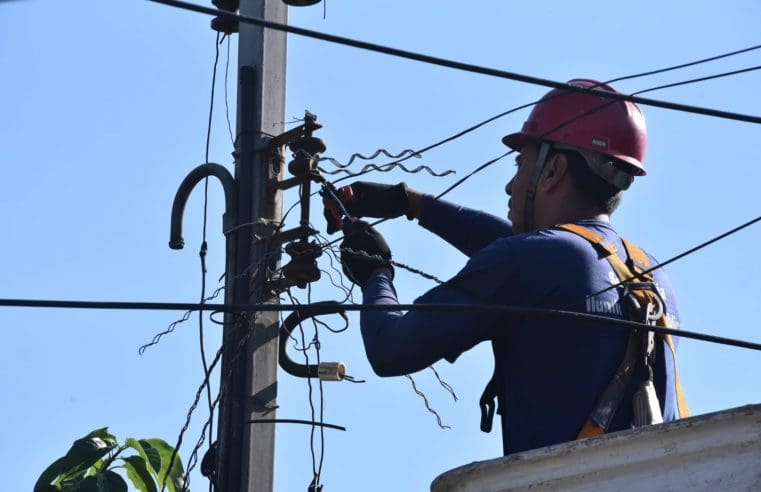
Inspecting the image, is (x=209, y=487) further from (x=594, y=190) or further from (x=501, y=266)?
(x=594, y=190)

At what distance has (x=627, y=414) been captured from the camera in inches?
→ 215

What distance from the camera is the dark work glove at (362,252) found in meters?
6.09

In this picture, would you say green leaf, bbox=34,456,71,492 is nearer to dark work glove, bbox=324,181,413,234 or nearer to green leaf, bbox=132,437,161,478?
green leaf, bbox=132,437,161,478

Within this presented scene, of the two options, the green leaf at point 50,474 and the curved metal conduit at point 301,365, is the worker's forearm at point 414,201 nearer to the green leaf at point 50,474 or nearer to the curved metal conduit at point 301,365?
the curved metal conduit at point 301,365

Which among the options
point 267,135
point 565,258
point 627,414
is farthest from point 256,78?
point 627,414

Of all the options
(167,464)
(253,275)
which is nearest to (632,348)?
(253,275)

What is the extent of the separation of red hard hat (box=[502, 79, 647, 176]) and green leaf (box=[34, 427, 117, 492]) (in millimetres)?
2034

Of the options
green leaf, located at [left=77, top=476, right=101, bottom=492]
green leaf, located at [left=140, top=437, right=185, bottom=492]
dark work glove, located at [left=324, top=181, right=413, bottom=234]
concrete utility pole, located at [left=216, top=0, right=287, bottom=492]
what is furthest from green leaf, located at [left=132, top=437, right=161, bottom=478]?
dark work glove, located at [left=324, top=181, right=413, bottom=234]

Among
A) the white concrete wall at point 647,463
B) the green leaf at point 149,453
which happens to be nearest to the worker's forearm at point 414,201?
the green leaf at point 149,453

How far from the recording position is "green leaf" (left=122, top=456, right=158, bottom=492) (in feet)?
21.6

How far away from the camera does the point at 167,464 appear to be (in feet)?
21.7

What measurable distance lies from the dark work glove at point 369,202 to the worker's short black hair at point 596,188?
0.77 metres

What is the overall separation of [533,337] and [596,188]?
0.88 m

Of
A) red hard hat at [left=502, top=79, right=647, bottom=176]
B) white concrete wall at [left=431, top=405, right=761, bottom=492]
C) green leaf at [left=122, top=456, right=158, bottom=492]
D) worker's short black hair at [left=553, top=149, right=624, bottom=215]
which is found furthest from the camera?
green leaf at [left=122, top=456, right=158, bottom=492]
